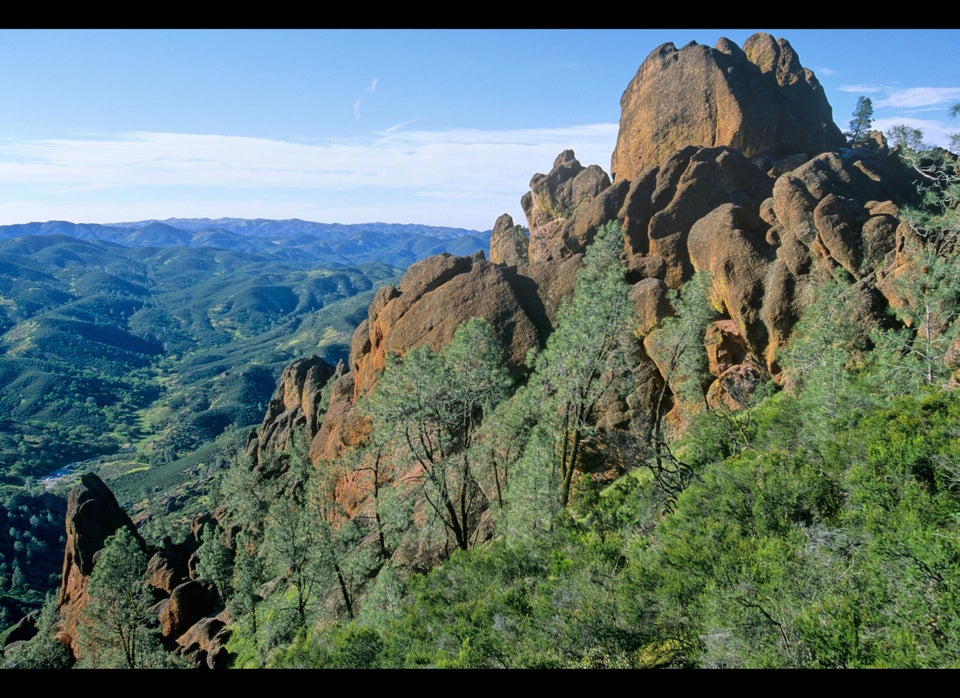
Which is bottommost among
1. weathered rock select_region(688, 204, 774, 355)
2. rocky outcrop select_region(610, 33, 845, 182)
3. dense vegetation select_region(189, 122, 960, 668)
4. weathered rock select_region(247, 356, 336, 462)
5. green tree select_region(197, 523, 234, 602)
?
green tree select_region(197, 523, 234, 602)

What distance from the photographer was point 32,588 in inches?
5266

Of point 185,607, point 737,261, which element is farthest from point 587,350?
point 185,607

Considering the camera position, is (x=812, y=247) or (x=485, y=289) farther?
(x=485, y=289)

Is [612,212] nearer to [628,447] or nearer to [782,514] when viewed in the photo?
[628,447]

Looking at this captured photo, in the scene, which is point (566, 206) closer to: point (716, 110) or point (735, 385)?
point (716, 110)

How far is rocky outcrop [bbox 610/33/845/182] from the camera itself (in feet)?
209

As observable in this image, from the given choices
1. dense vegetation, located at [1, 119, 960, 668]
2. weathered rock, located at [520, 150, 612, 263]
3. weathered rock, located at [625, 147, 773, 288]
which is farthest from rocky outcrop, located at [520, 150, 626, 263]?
dense vegetation, located at [1, 119, 960, 668]

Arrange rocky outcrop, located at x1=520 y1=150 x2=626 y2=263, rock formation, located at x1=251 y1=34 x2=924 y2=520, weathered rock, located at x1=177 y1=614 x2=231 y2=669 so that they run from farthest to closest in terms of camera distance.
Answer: rocky outcrop, located at x1=520 y1=150 x2=626 y2=263 < weathered rock, located at x1=177 y1=614 x2=231 y2=669 < rock formation, located at x1=251 y1=34 x2=924 y2=520

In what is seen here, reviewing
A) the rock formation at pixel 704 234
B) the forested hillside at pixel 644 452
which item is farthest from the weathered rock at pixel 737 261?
the forested hillside at pixel 644 452

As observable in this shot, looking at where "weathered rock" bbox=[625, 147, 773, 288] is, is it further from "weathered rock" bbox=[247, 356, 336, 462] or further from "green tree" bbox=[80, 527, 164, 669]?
"green tree" bbox=[80, 527, 164, 669]
